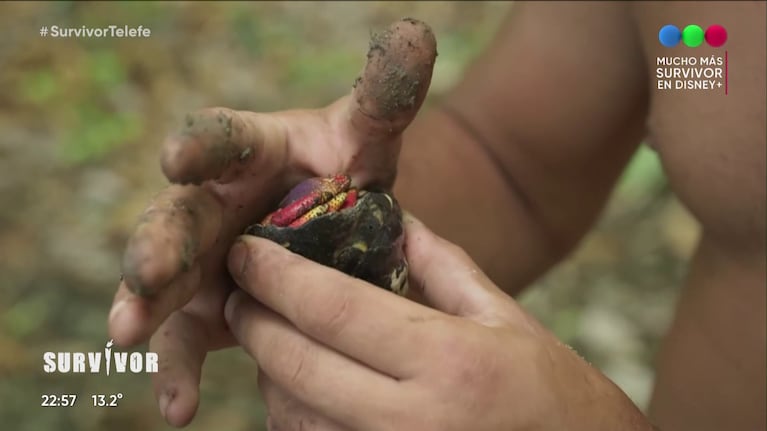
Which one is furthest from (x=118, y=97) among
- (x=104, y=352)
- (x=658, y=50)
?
(x=658, y=50)

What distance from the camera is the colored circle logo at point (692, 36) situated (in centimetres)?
70

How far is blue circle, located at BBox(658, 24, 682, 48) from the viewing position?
739 millimetres

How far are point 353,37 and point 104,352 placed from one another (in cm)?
77

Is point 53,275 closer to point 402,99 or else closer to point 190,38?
point 190,38

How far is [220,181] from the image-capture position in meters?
0.48

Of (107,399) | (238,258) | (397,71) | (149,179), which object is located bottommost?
(107,399)

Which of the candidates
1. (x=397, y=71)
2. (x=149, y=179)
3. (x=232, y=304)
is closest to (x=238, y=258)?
(x=232, y=304)

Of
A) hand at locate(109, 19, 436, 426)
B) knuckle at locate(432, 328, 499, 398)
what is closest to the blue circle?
hand at locate(109, 19, 436, 426)

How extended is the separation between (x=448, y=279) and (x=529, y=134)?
0.49 meters

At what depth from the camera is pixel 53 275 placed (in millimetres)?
1047

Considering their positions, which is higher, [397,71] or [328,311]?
[397,71]

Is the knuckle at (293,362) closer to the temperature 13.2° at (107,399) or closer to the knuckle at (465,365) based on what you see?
the knuckle at (465,365)

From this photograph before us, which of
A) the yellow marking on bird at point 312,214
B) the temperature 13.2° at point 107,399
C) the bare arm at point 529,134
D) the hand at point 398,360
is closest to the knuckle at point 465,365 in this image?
the hand at point 398,360

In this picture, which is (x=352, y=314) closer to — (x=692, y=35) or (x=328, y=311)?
(x=328, y=311)
